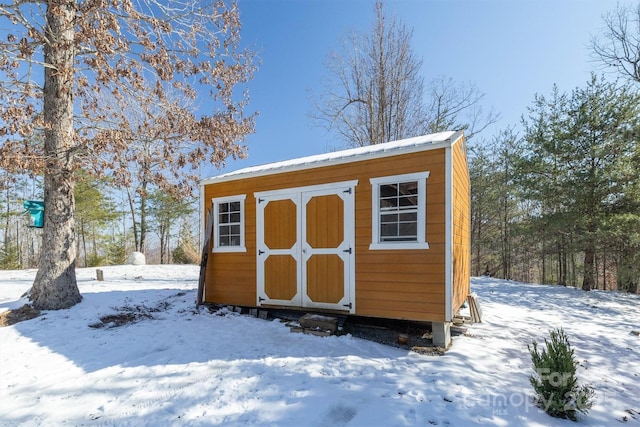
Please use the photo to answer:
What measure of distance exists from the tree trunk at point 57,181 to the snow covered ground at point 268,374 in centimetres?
53

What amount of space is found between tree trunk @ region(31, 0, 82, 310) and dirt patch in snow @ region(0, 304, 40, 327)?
0.17m

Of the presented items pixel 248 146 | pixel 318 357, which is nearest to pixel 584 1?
pixel 248 146

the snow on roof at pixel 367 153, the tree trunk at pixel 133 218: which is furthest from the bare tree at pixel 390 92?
the tree trunk at pixel 133 218

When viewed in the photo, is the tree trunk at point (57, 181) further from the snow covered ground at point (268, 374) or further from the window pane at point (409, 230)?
the window pane at point (409, 230)

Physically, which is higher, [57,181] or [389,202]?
[57,181]

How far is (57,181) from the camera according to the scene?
17.9 ft

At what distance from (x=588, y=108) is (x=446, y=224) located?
921 centimetres

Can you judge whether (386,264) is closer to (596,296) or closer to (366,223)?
(366,223)

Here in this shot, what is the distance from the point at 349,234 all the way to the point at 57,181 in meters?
5.24

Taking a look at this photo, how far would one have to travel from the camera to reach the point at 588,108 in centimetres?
952

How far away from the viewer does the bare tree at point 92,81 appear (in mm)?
4988

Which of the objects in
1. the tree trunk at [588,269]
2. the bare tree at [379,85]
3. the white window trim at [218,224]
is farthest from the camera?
the bare tree at [379,85]

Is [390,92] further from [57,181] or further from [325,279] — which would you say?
[57,181]

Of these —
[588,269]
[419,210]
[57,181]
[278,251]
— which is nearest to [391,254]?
[419,210]
